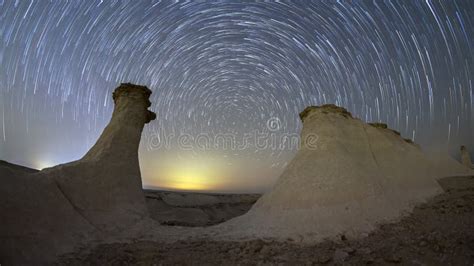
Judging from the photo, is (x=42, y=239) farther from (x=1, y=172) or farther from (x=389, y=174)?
(x=389, y=174)

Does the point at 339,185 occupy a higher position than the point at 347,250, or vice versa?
the point at 339,185

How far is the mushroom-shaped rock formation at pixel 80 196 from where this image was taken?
6840mm

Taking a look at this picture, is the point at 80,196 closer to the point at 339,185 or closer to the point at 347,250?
the point at 347,250

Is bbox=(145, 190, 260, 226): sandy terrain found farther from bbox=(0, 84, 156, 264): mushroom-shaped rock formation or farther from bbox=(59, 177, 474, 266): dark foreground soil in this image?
bbox=(59, 177, 474, 266): dark foreground soil

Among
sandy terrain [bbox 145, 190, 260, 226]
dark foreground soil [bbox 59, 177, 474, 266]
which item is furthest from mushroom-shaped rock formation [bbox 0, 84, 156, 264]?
sandy terrain [bbox 145, 190, 260, 226]

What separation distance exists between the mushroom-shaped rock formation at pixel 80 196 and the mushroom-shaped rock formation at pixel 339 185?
4.25 meters

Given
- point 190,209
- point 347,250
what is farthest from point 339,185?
point 190,209

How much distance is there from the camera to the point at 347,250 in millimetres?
6652

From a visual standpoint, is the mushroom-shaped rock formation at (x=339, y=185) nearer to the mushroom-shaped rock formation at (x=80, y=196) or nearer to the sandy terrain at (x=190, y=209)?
the mushroom-shaped rock formation at (x=80, y=196)

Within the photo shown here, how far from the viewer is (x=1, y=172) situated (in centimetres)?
760

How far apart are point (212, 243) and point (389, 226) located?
17.8 feet

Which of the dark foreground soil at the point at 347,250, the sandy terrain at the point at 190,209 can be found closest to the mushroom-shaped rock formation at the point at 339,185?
the dark foreground soil at the point at 347,250

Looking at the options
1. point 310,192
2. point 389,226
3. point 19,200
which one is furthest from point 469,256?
point 19,200

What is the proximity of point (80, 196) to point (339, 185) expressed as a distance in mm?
9377
